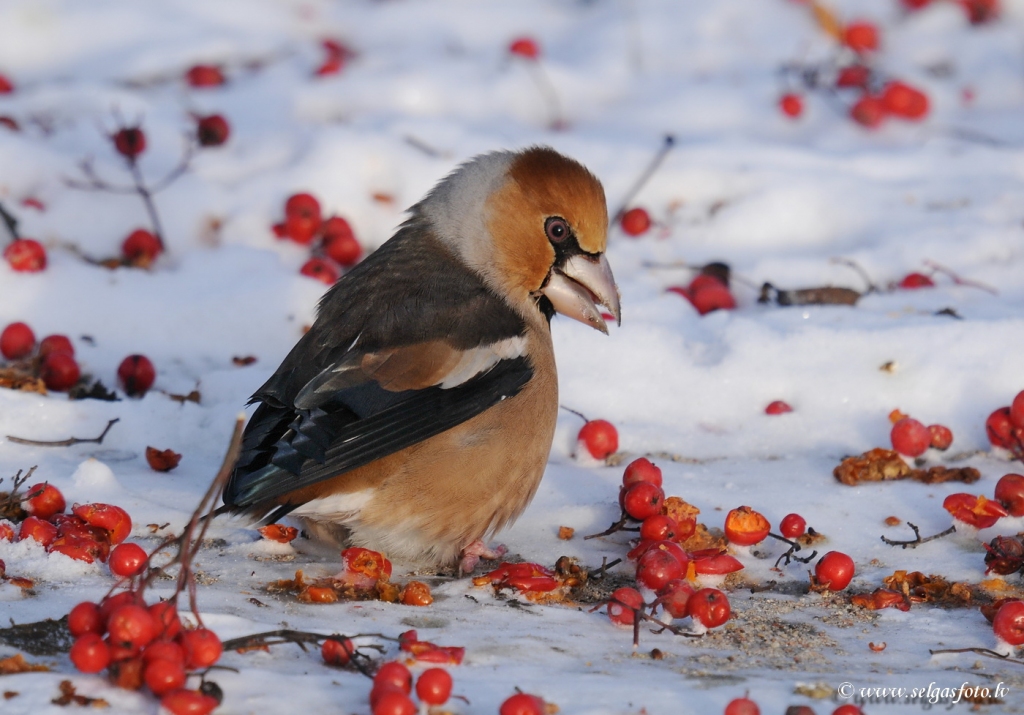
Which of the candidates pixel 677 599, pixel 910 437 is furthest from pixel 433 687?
pixel 910 437

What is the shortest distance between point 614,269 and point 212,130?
255 cm

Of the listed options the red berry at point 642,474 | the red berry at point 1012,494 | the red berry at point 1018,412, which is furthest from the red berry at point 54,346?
the red berry at point 1018,412

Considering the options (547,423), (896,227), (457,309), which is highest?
(896,227)

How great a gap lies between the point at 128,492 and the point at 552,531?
150cm

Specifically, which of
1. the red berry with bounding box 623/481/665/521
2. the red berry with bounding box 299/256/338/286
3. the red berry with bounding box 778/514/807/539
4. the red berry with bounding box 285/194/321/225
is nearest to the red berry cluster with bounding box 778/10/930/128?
the red berry with bounding box 285/194/321/225

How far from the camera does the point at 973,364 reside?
490 centimetres

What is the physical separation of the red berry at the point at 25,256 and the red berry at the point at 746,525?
3.65 meters

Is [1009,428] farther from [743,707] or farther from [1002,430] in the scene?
[743,707]

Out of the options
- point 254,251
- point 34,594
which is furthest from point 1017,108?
point 34,594

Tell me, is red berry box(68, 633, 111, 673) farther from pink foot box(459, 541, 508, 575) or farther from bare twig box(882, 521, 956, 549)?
bare twig box(882, 521, 956, 549)

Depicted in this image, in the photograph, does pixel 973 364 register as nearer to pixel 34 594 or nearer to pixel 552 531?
pixel 552 531

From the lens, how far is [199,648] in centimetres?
258

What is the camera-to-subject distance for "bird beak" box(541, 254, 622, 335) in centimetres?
433

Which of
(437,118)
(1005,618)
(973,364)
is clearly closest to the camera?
(1005,618)
